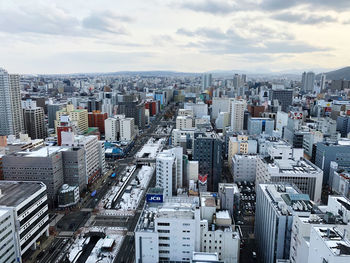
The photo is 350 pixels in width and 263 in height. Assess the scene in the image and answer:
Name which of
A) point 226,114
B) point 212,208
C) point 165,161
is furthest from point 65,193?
point 226,114

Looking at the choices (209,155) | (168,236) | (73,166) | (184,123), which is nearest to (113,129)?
(184,123)

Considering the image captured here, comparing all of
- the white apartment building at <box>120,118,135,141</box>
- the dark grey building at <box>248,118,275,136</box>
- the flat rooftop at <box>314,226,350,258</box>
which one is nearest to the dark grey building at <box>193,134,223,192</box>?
the flat rooftop at <box>314,226,350,258</box>

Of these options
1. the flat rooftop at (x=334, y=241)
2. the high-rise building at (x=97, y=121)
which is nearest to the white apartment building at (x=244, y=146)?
the flat rooftop at (x=334, y=241)

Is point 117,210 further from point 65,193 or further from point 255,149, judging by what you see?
point 255,149

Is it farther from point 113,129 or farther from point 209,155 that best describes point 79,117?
point 209,155

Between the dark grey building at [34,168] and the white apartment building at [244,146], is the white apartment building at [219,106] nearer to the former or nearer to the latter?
the white apartment building at [244,146]

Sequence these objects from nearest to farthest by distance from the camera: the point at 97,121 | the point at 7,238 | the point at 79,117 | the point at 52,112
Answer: the point at 7,238
the point at 79,117
the point at 97,121
the point at 52,112
